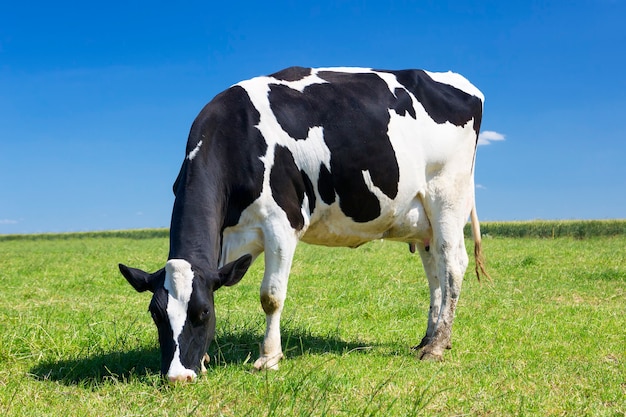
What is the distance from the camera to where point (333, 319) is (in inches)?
364

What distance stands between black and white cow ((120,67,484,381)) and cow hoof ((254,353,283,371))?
1cm

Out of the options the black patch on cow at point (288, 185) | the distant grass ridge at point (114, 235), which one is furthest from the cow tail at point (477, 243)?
the distant grass ridge at point (114, 235)

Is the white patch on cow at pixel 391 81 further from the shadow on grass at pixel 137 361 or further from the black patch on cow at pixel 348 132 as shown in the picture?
the shadow on grass at pixel 137 361

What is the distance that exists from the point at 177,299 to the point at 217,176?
1431mm

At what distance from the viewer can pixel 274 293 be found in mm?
6141

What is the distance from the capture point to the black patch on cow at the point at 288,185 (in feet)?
20.2

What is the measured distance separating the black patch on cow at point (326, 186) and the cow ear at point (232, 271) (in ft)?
4.70

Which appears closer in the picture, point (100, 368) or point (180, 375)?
point (180, 375)

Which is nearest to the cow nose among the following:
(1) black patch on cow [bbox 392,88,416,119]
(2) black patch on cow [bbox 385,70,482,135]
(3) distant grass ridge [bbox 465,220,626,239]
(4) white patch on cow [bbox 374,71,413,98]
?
(1) black patch on cow [bbox 392,88,416,119]

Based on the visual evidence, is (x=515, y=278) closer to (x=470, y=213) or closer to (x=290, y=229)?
(x=470, y=213)

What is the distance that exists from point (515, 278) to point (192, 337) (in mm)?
10984

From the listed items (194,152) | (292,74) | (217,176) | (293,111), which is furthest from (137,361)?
(292,74)

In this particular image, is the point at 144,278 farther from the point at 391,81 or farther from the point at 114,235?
the point at 114,235

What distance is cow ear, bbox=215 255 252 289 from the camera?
5.39 metres
